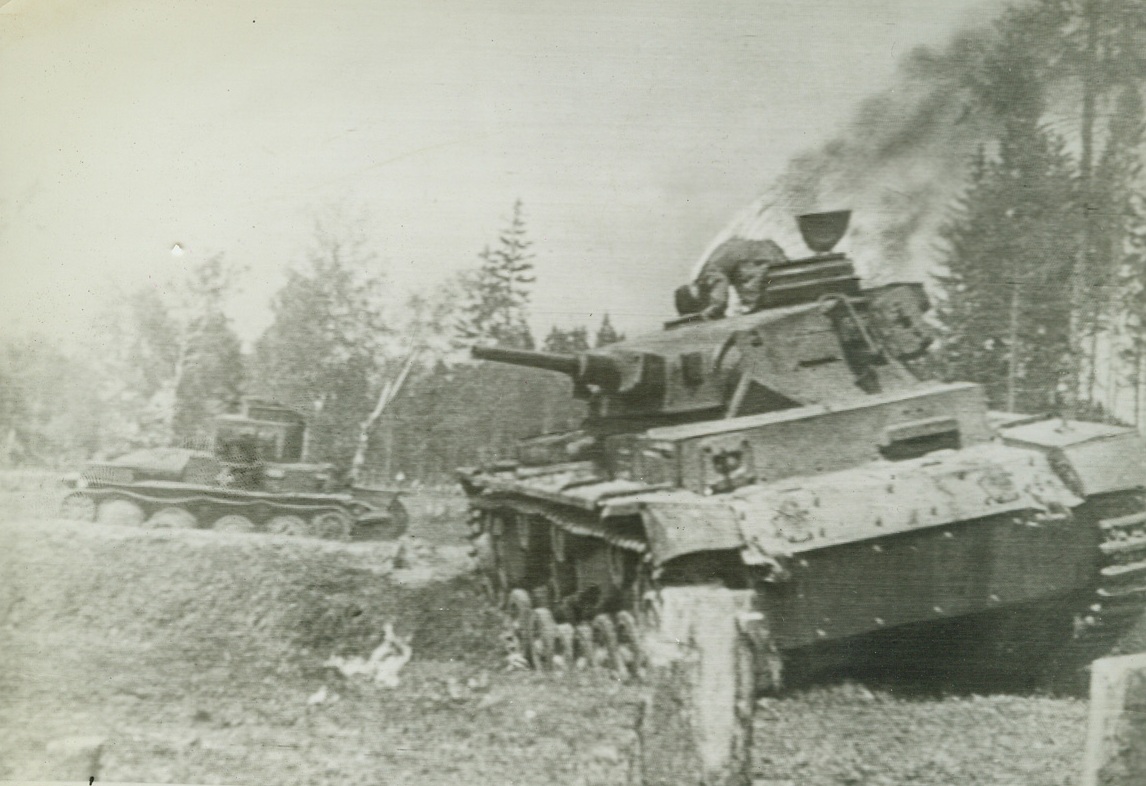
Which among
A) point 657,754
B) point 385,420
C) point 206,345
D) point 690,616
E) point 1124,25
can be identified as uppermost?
point 1124,25

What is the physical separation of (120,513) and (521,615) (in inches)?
90.5

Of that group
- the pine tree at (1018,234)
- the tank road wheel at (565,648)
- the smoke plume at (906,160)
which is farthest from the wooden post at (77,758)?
the pine tree at (1018,234)

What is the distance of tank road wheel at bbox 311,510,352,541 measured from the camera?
5633 mm

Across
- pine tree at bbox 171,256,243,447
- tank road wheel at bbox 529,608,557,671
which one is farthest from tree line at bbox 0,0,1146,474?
tank road wheel at bbox 529,608,557,671

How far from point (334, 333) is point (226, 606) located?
159cm

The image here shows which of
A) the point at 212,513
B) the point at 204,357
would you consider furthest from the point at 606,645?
the point at 204,357

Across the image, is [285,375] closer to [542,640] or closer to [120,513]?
[120,513]

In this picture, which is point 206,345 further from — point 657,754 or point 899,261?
point 899,261

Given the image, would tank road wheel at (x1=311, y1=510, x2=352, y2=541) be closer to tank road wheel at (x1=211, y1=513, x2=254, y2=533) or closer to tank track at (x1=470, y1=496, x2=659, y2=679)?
tank road wheel at (x1=211, y1=513, x2=254, y2=533)

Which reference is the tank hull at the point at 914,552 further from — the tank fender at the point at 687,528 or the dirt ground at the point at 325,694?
the dirt ground at the point at 325,694

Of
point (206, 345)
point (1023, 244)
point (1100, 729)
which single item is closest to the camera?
point (1100, 729)

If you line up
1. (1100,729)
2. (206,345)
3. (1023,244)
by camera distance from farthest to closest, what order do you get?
(206,345), (1023,244), (1100,729)

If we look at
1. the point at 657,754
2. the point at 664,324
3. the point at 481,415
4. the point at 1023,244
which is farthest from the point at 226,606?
the point at 1023,244

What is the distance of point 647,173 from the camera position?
529cm
